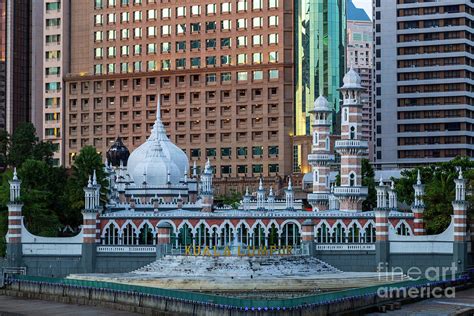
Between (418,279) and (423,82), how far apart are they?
95496 millimetres

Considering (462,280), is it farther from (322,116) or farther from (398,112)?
(398,112)

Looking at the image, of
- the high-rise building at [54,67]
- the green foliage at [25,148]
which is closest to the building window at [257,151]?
the green foliage at [25,148]

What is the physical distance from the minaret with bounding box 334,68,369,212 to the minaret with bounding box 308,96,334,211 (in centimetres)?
640

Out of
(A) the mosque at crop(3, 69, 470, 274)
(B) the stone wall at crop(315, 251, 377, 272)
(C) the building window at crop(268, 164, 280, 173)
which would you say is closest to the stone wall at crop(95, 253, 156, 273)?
(A) the mosque at crop(3, 69, 470, 274)

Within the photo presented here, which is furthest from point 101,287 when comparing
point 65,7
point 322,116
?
point 65,7

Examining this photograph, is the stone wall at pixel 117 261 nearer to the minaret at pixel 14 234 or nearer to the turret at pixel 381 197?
the minaret at pixel 14 234

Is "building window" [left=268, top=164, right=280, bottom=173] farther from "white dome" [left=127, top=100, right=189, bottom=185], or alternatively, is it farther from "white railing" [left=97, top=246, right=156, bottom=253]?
"white railing" [left=97, top=246, right=156, bottom=253]

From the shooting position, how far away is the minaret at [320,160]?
321 feet

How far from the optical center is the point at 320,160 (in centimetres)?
9944

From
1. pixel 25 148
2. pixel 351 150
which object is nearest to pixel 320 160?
pixel 351 150

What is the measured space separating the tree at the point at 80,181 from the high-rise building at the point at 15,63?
290 feet

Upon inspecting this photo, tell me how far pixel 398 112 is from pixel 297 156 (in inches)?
762

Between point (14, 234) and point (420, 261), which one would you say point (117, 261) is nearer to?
point (14, 234)

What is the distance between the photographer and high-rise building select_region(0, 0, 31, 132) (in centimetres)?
18888
